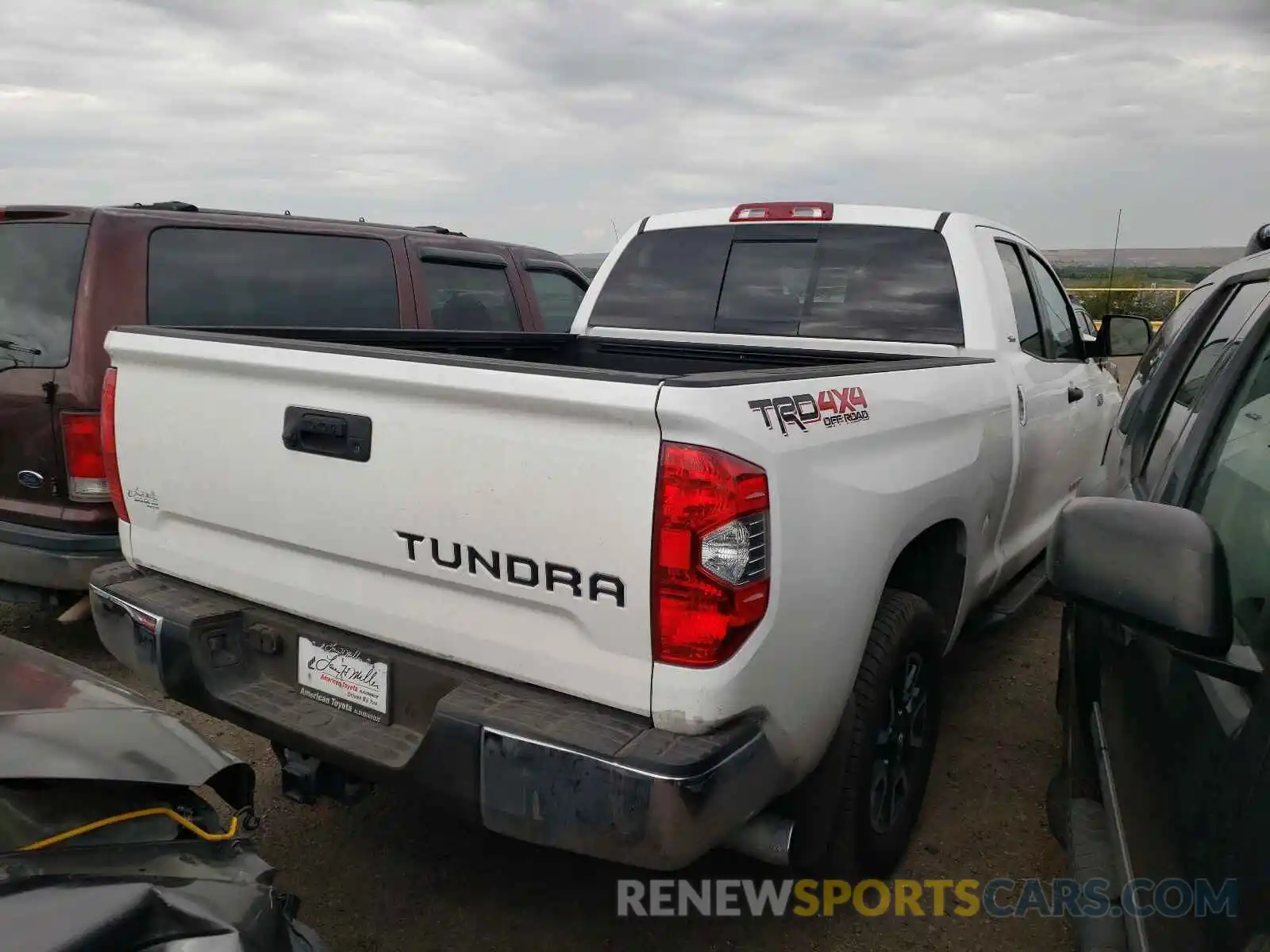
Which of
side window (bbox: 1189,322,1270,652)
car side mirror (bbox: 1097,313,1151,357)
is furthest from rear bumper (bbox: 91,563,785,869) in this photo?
car side mirror (bbox: 1097,313,1151,357)

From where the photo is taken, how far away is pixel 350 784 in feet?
8.15

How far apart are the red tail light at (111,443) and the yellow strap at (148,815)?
140cm

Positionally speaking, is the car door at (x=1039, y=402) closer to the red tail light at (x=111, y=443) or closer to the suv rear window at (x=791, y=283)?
the suv rear window at (x=791, y=283)

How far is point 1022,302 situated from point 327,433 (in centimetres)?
309

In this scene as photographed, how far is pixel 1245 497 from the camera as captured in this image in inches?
68.7

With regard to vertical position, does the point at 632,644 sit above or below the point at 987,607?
above

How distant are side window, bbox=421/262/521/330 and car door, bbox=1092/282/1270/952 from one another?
4.22 meters

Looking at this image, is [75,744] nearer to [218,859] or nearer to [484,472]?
[218,859]

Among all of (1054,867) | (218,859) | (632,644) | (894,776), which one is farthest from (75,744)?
(1054,867)

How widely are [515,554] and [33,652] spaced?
1168 mm

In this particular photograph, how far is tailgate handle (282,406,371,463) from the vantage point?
224 cm

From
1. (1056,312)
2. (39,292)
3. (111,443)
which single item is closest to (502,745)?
(111,443)

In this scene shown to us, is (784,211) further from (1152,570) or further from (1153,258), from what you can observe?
(1153,258)

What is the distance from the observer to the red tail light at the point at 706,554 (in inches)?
72.7
